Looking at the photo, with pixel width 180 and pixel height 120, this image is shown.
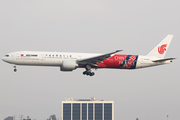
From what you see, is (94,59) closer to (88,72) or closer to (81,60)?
(81,60)

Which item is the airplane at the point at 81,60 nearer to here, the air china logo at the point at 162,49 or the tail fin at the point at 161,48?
the tail fin at the point at 161,48

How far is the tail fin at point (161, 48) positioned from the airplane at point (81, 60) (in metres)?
2.67

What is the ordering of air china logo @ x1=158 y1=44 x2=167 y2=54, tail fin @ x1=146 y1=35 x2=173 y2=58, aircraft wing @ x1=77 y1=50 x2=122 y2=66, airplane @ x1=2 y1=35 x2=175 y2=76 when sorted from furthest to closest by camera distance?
air china logo @ x1=158 y1=44 x2=167 y2=54
tail fin @ x1=146 y1=35 x2=173 y2=58
airplane @ x1=2 y1=35 x2=175 y2=76
aircraft wing @ x1=77 y1=50 x2=122 y2=66

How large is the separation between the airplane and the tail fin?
267 centimetres

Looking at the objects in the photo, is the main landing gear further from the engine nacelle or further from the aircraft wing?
the engine nacelle

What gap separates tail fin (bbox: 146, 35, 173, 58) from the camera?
6953 centimetres

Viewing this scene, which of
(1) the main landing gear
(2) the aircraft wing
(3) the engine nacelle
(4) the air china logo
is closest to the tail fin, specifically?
(4) the air china logo

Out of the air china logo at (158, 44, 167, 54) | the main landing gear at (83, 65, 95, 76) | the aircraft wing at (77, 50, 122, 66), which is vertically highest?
the air china logo at (158, 44, 167, 54)

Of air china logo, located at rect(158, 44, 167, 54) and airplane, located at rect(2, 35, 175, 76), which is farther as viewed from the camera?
air china logo, located at rect(158, 44, 167, 54)

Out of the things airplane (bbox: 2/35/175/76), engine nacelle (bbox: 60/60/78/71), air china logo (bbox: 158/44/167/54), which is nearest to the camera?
engine nacelle (bbox: 60/60/78/71)

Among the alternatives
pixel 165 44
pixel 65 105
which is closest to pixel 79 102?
pixel 65 105

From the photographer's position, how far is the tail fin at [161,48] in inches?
2737

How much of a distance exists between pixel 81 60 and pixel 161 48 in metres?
19.3

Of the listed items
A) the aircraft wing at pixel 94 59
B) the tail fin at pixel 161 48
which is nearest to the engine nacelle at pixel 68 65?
the aircraft wing at pixel 94 59
